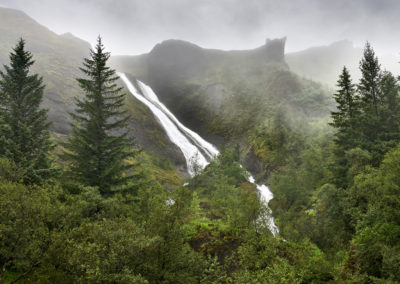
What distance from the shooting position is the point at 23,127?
19.9 m

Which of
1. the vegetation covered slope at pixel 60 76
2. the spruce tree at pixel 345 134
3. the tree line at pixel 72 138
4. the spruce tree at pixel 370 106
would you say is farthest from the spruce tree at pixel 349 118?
the vegetation covered slope at pixel 60 76

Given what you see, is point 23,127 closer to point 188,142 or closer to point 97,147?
point 97,147

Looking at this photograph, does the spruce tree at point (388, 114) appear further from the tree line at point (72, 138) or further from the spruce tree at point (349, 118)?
the tree line at point (72, 138)

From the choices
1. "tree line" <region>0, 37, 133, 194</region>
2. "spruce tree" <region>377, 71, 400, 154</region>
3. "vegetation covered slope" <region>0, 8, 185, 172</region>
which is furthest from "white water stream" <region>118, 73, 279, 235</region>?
"tree line" <region>0, 37, 133, 194</region>

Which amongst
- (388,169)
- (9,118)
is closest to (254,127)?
(388,169)

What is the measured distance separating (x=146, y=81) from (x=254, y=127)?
268ft

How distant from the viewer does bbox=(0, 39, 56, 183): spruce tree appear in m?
18.6

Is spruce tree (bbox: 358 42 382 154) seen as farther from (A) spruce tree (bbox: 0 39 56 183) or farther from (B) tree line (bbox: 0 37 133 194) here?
(A) spruce tree (bbox: 0 39 56 183)

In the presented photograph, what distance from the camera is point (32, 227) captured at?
11.1 m

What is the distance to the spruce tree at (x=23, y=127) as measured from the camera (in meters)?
18.6

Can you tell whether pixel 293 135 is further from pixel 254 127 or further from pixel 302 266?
pixel 302 266

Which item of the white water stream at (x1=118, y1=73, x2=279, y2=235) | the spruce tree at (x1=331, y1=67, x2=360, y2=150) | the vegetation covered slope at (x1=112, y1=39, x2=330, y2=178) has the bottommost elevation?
the white water stream at (x1=118, y1=73, x2=279, y2=235)

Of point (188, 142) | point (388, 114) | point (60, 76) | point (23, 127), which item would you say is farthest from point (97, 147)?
point (60, 76)

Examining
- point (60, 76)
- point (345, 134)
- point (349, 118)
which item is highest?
point (60, 76)
